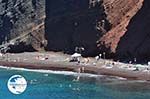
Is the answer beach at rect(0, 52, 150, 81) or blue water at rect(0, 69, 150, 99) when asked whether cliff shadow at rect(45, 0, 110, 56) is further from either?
blue water at rect(0, 69, 150, 99)

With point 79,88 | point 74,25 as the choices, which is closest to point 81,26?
point 74,25

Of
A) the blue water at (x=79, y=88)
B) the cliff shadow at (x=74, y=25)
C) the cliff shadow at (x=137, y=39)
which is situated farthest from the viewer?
the cliff shadow at (x=74, y=25)

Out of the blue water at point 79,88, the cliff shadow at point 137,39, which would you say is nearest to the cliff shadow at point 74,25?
the cliff shadow at point 137,39

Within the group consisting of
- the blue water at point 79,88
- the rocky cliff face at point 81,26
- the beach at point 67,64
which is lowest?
the blue water at point 79,88

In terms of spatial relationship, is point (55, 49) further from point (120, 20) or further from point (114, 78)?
point (114, 78)

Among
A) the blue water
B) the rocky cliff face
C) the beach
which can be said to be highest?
the rocky cliff face

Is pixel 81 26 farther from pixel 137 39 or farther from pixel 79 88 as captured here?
pixel 79 88

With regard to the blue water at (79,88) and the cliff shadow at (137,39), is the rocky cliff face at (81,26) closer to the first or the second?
the cliff shadow at (137,39)

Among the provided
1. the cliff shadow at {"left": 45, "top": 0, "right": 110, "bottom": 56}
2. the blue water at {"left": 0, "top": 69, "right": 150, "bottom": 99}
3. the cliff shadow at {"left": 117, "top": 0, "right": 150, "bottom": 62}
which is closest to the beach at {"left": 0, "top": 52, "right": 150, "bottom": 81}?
the cliff shadow at {"left": 45, "top": 0, "right": 110, "bottom": 56}
